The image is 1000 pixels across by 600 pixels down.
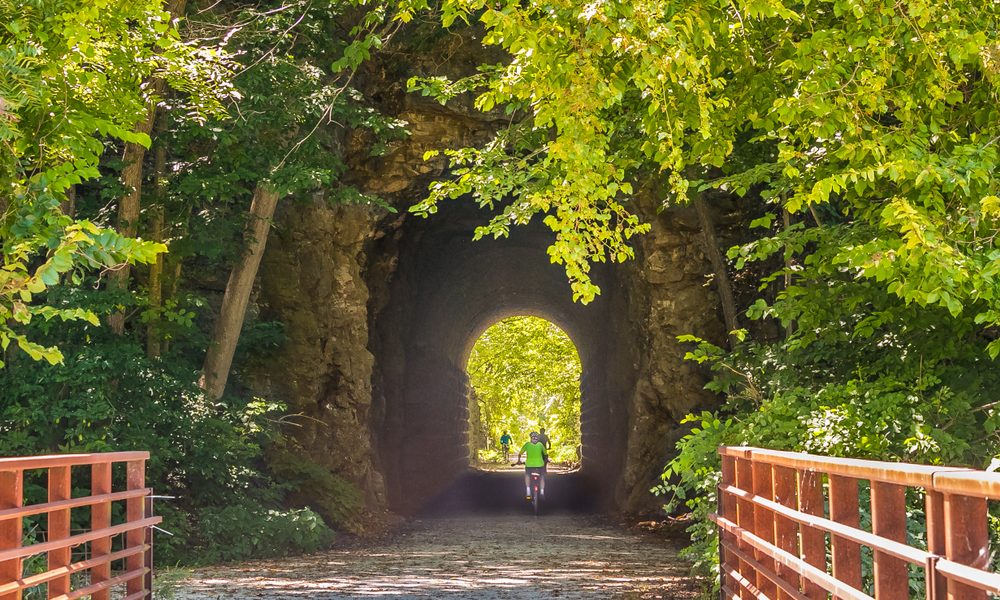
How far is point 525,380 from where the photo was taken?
4397 cm

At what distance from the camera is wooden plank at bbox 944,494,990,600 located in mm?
2281

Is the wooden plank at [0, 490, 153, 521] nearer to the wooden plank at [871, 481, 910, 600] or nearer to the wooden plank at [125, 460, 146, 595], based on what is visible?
the wooden plank at [125, 460, 146, 595]

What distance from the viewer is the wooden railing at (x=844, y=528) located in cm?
230

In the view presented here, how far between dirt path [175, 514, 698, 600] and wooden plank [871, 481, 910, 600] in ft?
18.2

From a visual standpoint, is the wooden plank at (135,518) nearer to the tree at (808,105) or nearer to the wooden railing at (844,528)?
the tree at (808,105)

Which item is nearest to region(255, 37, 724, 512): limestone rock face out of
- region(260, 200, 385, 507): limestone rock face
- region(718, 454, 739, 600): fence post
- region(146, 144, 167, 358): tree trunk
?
region(260, 200, 385, 507): limestone rock face

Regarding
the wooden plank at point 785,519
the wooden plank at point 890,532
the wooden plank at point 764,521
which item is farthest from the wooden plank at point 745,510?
the wooden plank at point 890,532

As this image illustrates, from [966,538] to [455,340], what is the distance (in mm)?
23568

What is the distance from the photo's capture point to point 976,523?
2303mm

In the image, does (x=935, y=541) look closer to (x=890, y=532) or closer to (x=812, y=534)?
(x=890, y=532)

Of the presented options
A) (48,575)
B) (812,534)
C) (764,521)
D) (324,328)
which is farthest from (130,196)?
(812,534)

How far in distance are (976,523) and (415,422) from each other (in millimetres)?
20485

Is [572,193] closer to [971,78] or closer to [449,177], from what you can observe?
[971,78]

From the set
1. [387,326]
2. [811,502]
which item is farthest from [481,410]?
[811,502]
